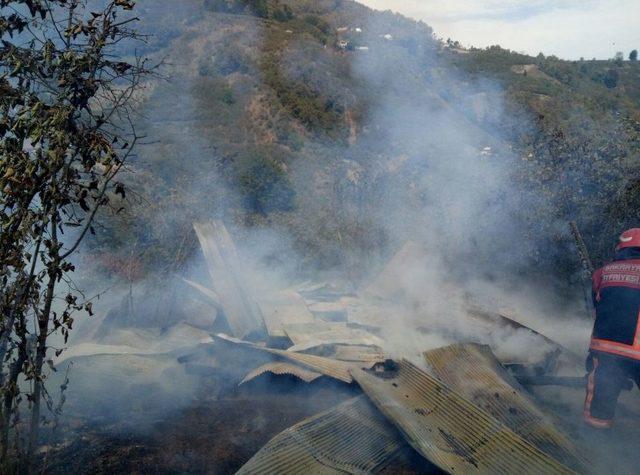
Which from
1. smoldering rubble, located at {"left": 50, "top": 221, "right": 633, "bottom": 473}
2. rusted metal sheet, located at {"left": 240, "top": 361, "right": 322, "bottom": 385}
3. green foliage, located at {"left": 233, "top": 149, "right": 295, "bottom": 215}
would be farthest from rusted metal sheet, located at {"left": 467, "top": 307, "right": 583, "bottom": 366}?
green foliage, located at {"left": 233, "top": 149, "right": 295, "bottom": 215}

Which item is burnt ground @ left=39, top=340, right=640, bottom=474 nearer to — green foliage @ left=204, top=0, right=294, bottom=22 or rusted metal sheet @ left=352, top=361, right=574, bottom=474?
rusted metal sheet @ left=352, top=361, right=574, bottom=474

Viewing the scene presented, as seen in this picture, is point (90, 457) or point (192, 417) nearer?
point (90, 457)

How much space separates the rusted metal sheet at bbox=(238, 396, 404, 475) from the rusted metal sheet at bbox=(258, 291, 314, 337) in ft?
6.22

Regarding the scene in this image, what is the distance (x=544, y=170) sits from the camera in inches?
291

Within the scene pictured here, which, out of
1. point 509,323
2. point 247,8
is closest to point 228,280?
point 509,323

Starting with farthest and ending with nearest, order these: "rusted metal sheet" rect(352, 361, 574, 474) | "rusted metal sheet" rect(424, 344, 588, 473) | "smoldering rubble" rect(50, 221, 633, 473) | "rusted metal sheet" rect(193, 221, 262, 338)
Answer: "rusted metal sheet" rect(193, 221, 262, 338), "rusted metal sheet" rect(424, 344, 588, 473), "smoldering rubble" rect(50, 221, 633, 473), "rusted metal sheet" rect(352, 361, 574, 474)

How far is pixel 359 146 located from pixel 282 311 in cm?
1336

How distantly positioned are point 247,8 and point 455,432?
2637cm

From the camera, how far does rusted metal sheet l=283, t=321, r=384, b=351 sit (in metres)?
5.16

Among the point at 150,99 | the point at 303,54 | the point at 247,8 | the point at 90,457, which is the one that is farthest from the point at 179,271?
the point at 247,8

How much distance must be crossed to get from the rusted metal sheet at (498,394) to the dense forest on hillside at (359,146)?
316cm

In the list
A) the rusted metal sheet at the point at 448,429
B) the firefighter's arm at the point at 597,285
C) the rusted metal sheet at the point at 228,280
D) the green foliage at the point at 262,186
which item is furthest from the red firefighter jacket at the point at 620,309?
the green foliage at the point at 262,186

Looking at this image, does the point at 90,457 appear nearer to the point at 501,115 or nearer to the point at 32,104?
the point at 32,104

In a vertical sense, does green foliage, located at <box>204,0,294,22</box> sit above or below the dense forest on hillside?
above
